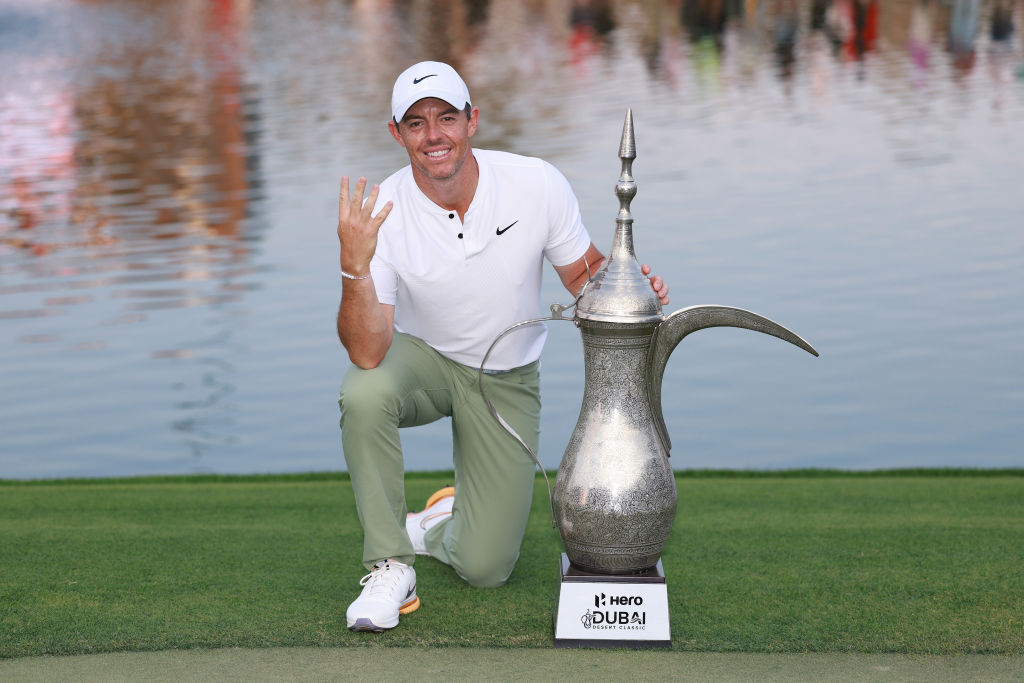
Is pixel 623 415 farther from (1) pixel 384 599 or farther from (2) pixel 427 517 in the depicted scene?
(2) pixel 427 517

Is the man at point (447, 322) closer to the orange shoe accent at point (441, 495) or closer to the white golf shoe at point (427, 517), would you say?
the white golf shoe at point (427, 517)

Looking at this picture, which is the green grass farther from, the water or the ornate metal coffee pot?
the water

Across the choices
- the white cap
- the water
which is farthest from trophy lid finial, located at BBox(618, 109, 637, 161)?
the water

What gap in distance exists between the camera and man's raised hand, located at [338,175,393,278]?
125 inches

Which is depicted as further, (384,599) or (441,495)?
(441,495)

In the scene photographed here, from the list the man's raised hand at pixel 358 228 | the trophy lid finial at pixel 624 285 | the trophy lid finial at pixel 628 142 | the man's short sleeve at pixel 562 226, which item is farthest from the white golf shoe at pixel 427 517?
the trophy lid finial at pixel 628 142

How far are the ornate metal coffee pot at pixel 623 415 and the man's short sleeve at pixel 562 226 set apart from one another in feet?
1.85

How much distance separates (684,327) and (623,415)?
246mm

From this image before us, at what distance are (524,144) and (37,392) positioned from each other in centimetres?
923

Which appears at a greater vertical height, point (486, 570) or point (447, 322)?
point (447, 322)

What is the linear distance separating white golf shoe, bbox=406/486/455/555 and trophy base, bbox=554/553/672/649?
926 mm

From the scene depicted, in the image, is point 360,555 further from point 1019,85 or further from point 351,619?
point 1019,85

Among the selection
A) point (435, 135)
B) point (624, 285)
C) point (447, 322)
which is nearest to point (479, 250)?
point (447, 322)

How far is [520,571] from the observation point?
379cm
